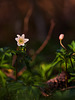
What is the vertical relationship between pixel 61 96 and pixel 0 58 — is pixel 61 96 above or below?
below

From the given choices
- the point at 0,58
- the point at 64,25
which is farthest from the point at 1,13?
the point at 0,58

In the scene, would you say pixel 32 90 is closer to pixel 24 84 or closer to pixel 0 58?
pixel 24 84

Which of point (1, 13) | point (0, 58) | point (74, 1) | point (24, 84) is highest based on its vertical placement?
point (74, 1)

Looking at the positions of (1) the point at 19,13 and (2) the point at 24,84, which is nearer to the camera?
(2) the point at 24,84

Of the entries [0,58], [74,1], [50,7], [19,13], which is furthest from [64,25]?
[0,58]

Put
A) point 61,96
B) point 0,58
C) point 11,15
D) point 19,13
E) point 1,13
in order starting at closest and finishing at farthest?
point 61,96 < point 0,58 < point 19,13 < point 11,15 < point 1,13

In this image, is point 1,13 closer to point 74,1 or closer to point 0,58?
point 74,1

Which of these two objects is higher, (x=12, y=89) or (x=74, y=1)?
(x=74, y=1)

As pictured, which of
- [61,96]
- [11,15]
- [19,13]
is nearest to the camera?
[61,96]

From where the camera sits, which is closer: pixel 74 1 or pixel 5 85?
pixel 5 85
